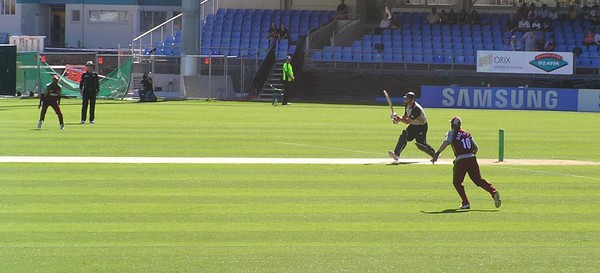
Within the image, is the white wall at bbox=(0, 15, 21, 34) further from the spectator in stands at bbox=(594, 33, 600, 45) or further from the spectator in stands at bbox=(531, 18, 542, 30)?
the spectator in stands at bbox=(594, 33, 600, 45)

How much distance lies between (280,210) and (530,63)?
123 ft

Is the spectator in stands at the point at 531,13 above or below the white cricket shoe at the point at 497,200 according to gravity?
above

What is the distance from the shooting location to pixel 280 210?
700 inches

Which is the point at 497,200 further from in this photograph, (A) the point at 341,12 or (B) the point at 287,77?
(A) the point at 341,12

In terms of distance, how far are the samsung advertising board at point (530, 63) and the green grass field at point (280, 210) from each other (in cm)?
2142

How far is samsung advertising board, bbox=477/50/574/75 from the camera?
53188mm

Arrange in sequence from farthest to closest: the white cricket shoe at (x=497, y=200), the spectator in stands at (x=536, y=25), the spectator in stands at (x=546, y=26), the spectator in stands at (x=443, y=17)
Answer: the spectator in stands at (x=443, y=17)
the spectator in stands at (x=546, y=26)
the spectator in stands at (x=536, y=25)
the white cricket shoe at (x=497, y=200)

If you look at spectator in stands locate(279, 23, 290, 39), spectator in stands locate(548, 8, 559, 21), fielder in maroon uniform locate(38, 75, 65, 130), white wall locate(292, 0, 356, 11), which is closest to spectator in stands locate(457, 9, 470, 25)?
spectator in stands locate(548, 8, 559, 21)

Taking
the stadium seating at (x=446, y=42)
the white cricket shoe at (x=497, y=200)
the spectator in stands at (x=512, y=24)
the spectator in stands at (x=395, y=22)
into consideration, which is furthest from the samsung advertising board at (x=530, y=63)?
the white cricket shoe at (x=497, y=200)

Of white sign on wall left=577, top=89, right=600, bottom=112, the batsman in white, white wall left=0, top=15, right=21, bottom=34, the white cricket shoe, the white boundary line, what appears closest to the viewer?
the white cricket shoe

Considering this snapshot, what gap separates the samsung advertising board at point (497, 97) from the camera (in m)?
51.8

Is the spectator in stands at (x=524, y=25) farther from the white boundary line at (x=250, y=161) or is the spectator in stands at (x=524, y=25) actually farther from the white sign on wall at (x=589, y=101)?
the white boundary line at (x=250, y=161)

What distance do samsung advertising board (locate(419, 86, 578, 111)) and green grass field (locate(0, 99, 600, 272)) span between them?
64.1 ft

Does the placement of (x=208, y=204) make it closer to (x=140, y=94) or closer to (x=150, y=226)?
(x=150, y=226)
